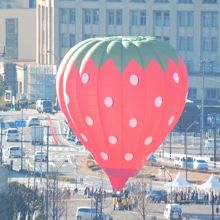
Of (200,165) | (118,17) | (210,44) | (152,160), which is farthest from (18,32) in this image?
(200,165)

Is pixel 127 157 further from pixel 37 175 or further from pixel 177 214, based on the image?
pixel 37 175

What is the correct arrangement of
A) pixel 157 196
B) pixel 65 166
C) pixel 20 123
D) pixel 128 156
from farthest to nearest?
pixel 20 123 < pixel 65 166 < pixel 157 196 < pixel 128 156

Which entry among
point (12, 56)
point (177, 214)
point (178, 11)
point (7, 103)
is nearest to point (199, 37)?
point (178, 11)

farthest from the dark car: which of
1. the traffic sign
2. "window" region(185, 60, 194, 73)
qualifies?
"window" region(185, 60, 194, 73)

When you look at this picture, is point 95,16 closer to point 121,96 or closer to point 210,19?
point 210,19

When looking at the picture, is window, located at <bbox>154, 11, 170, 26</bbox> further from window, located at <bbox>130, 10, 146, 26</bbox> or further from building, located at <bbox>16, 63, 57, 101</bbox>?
building, located at <bbox>16, 63, 57, 101</bbox>

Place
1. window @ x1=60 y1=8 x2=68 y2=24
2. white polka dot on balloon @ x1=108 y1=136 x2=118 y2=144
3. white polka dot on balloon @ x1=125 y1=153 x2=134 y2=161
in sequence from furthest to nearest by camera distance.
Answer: window @ x1=60 y1=8 x2=68 y2=24 < white polka dot on balloon @ x1=125 y1=153 x2=134 y2=161 < white polka dot on balloon @ x1=108 y1=136 x2=118 y2=144
